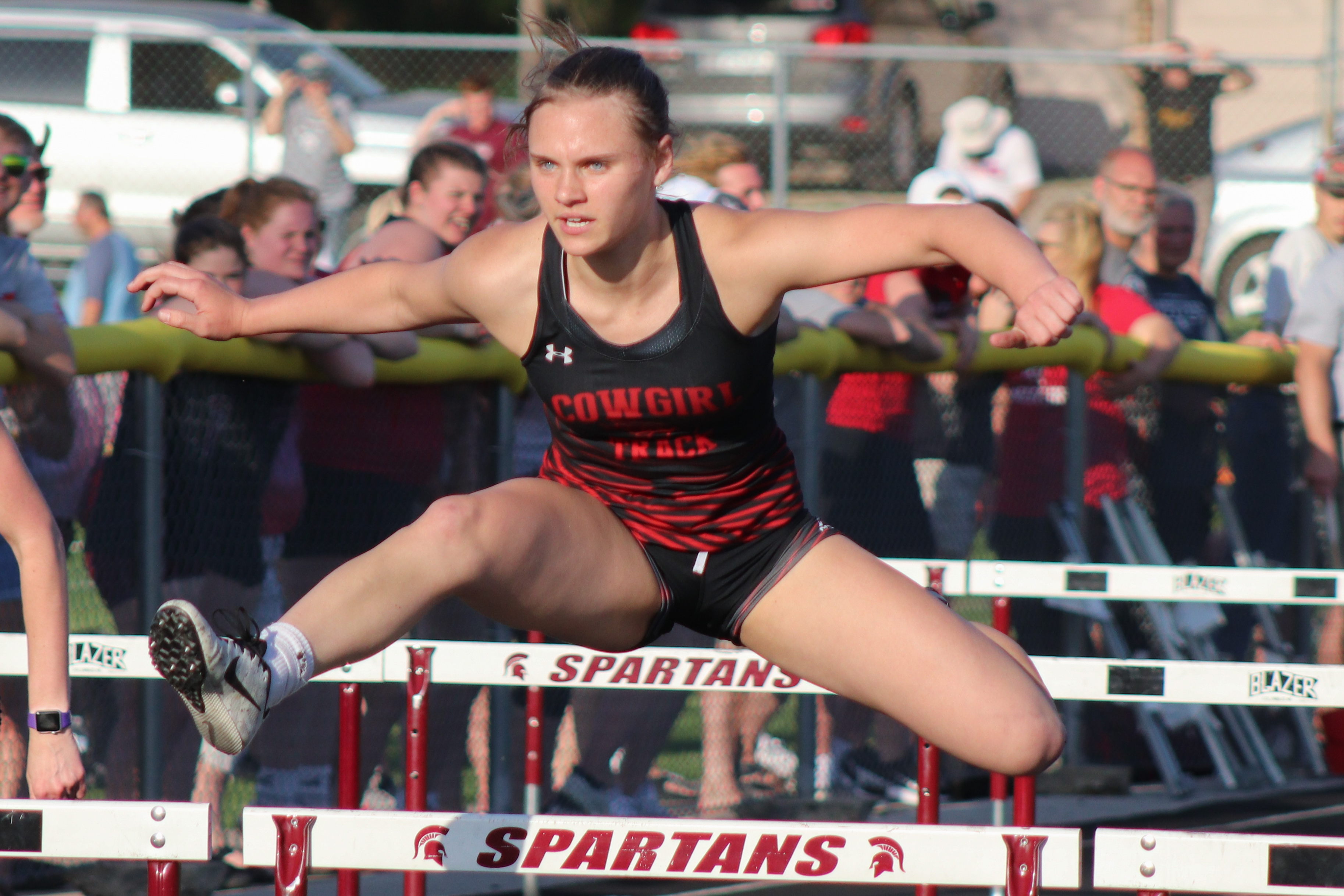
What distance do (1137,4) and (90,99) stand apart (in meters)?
12.4

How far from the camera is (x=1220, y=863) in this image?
298cm

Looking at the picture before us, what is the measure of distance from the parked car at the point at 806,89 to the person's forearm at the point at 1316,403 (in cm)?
536

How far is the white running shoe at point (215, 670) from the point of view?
310 cm

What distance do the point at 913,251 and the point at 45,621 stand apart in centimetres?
189

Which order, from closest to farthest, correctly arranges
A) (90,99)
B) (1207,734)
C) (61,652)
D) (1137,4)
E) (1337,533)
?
(61,652), (1207,734), (1337,533), (90,99), (1137,4)

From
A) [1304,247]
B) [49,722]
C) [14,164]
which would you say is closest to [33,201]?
[14,164]

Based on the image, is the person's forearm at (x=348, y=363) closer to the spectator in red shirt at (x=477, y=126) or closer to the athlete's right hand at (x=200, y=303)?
the athlete's right hand at (x=200, y=303)

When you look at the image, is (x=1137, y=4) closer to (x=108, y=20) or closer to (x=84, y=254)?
(x=108, y=20)

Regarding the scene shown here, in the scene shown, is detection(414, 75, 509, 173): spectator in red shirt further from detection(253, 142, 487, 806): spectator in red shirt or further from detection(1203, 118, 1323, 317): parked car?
detection(1203, 118, 1323, 317): parked car

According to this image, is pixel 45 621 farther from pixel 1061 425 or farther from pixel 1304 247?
pixel 1304 247

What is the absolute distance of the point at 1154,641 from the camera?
7.60 m

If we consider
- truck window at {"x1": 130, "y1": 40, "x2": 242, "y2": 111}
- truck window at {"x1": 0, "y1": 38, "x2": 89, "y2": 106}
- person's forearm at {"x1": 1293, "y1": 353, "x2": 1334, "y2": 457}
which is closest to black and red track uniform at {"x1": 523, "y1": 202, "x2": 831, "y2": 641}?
person's forearm at {"x1": 1293, "y1": 353, "x2": 1334, "y2": 457}

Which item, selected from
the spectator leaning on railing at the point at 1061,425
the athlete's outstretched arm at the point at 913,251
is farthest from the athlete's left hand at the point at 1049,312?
the spectator leaning on railing at the point at 1061,425

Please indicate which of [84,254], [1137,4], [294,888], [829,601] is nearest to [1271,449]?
[829,601]
